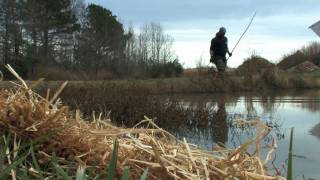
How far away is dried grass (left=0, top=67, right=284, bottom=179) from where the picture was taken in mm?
2197

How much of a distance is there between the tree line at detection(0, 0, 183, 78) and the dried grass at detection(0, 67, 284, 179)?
147ft

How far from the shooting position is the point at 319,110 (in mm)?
17000

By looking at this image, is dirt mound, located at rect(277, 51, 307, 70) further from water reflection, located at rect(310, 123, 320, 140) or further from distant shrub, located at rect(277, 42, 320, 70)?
water reflection, located at rect(310, 123, 320, 140)

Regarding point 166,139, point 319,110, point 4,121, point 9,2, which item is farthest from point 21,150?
point 9,2

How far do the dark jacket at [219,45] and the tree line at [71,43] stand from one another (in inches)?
1051

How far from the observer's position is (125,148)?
2344 millimetres

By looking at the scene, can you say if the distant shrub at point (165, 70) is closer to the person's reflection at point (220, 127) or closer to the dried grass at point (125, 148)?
the person's reflection at point (220, 127)

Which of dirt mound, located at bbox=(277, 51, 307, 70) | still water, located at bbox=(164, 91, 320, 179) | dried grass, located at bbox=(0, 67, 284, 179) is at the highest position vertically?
dirt mound, located at bbox=(277, 51, 307, 70)

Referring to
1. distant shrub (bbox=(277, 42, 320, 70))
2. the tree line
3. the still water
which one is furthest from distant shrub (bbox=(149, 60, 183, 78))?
the still water

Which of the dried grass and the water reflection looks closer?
the dried grass

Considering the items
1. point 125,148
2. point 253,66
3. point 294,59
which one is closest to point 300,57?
point 294,59

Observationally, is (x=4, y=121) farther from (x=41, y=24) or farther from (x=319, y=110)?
(x=41, y=24)

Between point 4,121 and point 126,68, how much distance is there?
187 ft

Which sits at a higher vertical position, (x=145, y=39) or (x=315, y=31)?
(x=145, y=39)
